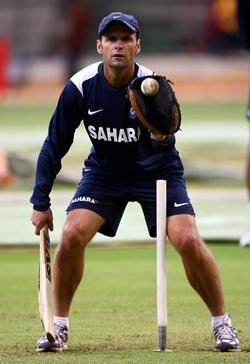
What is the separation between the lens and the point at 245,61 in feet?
152

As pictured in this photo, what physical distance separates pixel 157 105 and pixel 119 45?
473 mm

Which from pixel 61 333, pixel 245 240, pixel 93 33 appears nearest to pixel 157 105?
pixel 61 333

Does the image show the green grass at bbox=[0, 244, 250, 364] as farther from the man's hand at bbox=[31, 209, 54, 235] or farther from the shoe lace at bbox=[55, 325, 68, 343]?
the man's hand at bbox=[31, 209, 54, 235]

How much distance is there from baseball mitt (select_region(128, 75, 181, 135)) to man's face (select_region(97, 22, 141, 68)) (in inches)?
8.8

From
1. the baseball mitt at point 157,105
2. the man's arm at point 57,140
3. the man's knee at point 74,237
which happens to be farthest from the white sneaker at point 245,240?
the baseball mitt at point 157,105

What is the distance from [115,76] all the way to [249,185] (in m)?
6.31

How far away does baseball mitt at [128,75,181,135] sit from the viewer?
26.9 feet

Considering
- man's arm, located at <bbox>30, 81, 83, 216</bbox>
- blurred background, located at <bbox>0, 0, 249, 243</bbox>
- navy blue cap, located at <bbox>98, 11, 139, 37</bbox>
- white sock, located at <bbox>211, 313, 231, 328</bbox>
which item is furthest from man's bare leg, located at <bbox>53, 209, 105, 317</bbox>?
blurred background, located at <bbox>0, 0, 249, 243</bbox>

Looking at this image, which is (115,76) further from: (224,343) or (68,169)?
(68,169)

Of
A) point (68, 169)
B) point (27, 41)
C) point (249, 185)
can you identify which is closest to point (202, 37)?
point (27, 41)

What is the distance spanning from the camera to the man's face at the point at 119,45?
8445 mm

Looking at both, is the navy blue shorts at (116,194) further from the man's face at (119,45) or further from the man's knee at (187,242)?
the man's face at (119,45)

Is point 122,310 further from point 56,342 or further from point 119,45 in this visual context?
point 119,45

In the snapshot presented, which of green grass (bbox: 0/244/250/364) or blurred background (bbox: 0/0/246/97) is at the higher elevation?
blurred background (bbox: 0/0/246/97)
